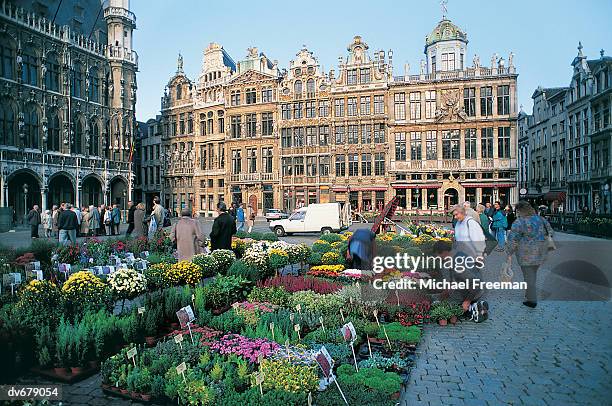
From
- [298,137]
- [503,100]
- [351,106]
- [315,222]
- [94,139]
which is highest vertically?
[351,106]

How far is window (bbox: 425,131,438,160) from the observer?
150 ft

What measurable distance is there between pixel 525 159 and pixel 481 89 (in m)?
13.8

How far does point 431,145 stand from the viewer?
4578cm

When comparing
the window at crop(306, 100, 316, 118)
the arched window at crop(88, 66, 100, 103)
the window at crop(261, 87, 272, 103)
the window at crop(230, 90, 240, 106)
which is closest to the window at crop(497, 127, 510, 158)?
the window at crop(306, 100, 316, 118)

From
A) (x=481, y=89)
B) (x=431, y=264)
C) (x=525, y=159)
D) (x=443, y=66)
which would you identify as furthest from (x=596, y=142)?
(x=525, y=159)

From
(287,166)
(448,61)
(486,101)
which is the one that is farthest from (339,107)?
(486,101)

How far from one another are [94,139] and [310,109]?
23.8 m

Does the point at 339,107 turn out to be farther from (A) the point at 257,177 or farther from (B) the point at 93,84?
(B) the point at 93,84

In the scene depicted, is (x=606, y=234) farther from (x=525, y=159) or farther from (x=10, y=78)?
(x=525, y=159)

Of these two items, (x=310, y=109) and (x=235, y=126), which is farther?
(x=235, y=126)

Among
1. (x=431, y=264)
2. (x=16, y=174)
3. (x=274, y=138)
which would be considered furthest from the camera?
(x=274, y=138)

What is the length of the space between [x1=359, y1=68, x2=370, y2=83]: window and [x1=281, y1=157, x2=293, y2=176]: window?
12784 millimetres

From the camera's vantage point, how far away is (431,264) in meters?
10.1

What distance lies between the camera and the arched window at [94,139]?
1479 inches
